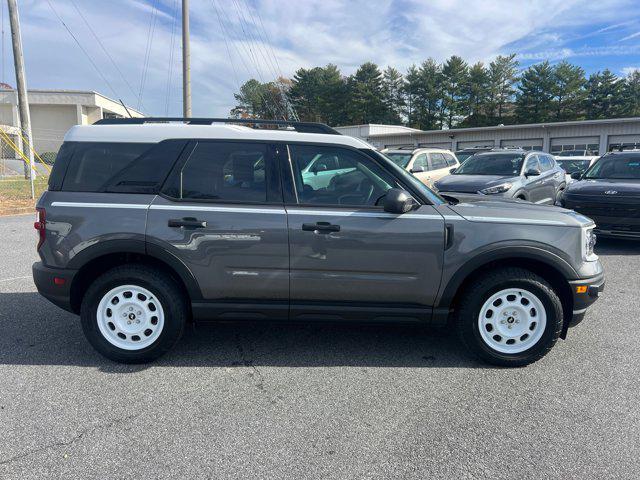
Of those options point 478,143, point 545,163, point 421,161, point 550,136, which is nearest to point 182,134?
point 545,163

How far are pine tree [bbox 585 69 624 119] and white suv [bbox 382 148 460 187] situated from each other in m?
65.9

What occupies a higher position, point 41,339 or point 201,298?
point 201,298

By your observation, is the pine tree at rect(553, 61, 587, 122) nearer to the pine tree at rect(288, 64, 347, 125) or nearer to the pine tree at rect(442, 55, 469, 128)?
the pine tree at rect(442, 55, 469, 128)

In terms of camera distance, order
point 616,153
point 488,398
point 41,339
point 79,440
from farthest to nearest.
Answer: point 616,153 → point 41,339 → point 488,398 → point 79,440

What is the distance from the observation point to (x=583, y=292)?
3.68 metres

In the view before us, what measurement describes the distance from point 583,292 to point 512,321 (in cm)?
59

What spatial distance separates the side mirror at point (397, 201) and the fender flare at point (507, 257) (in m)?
0.65

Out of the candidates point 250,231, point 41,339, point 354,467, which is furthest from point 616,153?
point 41,339

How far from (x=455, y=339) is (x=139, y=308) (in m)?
2.83

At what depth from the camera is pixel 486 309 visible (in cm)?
372

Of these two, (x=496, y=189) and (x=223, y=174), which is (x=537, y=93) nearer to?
(x=496, y=189)

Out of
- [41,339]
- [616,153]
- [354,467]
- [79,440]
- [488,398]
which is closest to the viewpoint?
[354,467]

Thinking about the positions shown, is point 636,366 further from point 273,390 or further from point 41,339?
point 41,339

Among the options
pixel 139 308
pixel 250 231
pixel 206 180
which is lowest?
pixel 139 308
